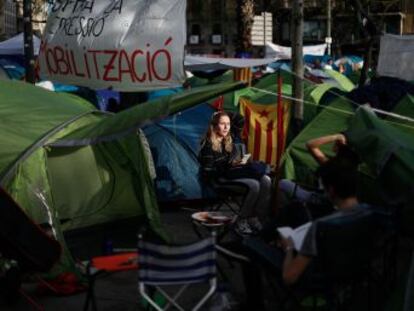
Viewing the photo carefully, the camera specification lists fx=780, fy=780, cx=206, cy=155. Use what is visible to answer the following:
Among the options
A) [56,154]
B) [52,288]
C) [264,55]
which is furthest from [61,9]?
[264,55]

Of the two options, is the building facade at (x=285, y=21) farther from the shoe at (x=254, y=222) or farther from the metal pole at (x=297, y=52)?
the shoe at (x=254, y=222)

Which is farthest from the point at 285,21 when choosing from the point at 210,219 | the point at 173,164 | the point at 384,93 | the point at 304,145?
the point at 210,219

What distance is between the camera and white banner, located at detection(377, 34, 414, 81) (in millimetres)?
10930

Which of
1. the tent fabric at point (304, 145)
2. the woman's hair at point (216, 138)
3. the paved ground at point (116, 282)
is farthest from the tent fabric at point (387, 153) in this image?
the woman's hair at point (216, 138)

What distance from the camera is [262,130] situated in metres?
11.2

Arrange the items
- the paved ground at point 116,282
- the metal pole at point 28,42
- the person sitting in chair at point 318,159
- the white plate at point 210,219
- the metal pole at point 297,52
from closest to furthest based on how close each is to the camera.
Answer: the person sitting in chair at point 318,159
the paved ground at point 116,282
the white plate at point 210,219
the metal pole at point 297,52
the metal pole at point 28,42

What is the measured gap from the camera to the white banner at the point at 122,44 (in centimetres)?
783

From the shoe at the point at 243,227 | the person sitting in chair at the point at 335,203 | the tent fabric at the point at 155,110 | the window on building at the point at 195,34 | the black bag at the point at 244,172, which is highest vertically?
the tent fabric at the point at 155,110

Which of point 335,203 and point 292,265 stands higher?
point 335,203

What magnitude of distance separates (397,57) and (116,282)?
242 inches

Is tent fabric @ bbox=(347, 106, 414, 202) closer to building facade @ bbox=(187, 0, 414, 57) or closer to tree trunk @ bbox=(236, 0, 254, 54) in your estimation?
tree trunk @ bbox=(236, 0, 254, 54)

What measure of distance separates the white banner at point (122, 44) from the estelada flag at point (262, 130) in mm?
3352

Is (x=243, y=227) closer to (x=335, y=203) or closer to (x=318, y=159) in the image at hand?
(x=318, y=159)

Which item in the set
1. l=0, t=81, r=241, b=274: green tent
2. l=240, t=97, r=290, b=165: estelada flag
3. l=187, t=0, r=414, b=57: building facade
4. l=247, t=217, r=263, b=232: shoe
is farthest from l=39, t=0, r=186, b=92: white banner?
l=187, t=0, r=414, b=57: building facade
